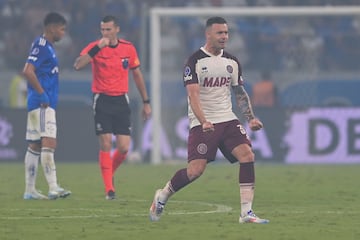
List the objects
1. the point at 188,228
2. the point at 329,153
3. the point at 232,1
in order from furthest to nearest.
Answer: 1. the point at 232,1
2. the point at 329,153
3. the point at 188,228

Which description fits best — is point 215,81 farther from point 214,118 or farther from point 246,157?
point 246,157

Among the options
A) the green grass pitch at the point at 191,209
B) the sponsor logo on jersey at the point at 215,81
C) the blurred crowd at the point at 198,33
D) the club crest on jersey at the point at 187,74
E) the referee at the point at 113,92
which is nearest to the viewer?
the green grass pitch at the point at 191,209

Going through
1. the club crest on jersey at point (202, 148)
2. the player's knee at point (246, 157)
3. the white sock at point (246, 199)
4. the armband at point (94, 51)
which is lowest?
the white sock at point (246, 199)

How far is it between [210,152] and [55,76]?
4231 mm

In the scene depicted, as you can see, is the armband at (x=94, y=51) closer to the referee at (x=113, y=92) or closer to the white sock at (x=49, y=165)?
the referee at (x=113, y=92)

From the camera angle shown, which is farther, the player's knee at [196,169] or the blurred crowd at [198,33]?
the blurred crowd at [198,33]

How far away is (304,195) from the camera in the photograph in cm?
1546

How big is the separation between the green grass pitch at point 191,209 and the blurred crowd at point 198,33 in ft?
22.8

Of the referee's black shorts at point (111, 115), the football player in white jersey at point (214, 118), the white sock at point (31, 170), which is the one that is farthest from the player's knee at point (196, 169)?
the white sock at point (31, 170)

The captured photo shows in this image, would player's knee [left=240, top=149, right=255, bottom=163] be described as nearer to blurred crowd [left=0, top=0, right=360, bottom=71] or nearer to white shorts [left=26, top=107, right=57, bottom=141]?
white shorts [left=26, top=107, right=57, bottom=141]

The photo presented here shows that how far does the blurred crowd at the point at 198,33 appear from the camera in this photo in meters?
27.5

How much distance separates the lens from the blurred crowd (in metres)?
27.5

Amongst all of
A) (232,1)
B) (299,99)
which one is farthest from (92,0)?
(299,99)

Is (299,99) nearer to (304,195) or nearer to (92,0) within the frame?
(92,0)
